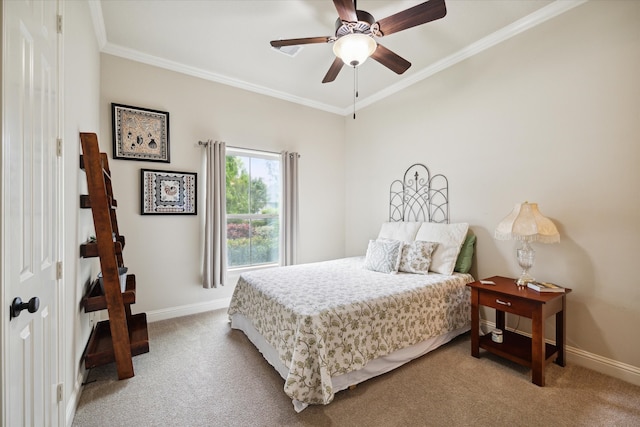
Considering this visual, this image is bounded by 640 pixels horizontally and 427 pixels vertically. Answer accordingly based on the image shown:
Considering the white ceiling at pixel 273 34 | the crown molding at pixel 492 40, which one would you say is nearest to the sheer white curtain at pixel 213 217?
the white ceiling at pixel 273 34

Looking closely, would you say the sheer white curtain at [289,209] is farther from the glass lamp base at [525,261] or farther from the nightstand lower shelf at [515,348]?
the glass lamp base at [525,261]

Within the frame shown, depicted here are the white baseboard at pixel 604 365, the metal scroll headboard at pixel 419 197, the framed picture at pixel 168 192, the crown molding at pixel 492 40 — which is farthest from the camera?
the metal scroll headboard at pixel 419 197

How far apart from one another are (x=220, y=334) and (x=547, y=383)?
2.79 m

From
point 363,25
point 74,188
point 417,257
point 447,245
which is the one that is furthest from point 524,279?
point 74,188

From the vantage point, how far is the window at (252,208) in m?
3.80

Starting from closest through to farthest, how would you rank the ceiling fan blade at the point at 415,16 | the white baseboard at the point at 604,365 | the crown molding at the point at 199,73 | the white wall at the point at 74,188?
1. the white wall at the point at 74,188
2. the ceiling fan blade at the point at 415,16
3. the white baseboard at the point at 604,365
4. the crown molding at the point at 199,73

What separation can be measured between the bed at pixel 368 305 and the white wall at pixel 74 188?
1.22 metres

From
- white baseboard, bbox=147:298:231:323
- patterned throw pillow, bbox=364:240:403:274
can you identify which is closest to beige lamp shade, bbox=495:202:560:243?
patterned throw pillow, bbox=364:240:403:274

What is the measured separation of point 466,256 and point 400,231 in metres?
0.80

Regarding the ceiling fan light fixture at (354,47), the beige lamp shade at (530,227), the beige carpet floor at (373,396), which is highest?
the ceiling fan light fixture at (354,47)

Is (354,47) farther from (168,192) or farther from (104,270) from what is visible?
(168,192)

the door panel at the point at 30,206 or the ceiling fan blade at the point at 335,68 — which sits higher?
the ceiling fan blade at the point at 335,68

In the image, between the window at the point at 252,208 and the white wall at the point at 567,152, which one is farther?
the window at the point at 252,208

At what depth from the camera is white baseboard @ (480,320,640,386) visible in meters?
2.06
